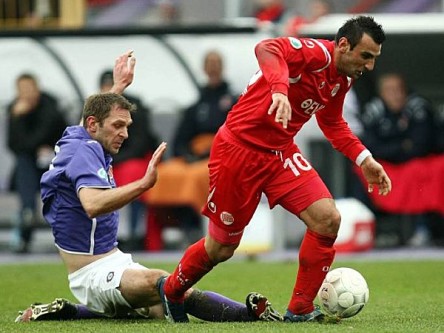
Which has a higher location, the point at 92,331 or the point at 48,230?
the point at 92,331

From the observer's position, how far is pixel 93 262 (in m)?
8.16

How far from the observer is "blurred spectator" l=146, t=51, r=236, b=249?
15680 mm

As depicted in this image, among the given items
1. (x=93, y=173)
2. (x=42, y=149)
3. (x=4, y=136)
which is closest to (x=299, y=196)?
(x=93, y=173)

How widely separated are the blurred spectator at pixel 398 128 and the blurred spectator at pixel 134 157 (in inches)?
113

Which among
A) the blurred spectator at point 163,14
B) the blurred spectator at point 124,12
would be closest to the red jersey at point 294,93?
the blurred spectator at point 163,14

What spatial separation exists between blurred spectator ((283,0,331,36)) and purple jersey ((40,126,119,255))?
7.86 metres

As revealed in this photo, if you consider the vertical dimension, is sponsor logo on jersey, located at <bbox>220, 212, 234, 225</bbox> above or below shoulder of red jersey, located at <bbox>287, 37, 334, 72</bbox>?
below

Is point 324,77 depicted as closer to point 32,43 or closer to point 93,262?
point 93,262

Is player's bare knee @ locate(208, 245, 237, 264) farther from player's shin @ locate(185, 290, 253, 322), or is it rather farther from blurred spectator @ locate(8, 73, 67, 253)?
blurred spectator @ locate(8, 73, 67, 253)

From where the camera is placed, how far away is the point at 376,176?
27.8ft

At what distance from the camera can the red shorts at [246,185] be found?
26.7 ft

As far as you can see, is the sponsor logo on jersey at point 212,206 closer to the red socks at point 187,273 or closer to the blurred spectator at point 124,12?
the red socks at point 187,273

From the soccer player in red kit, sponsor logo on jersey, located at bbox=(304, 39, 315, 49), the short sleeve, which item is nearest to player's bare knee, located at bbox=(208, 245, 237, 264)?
the soccer player in red kit

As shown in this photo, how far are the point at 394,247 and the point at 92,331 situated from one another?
31.5 feet
